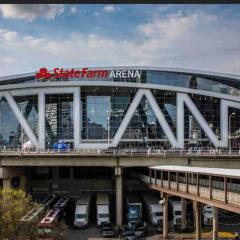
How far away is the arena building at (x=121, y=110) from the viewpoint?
2352 inches

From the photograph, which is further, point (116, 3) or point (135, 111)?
point (135, 111)

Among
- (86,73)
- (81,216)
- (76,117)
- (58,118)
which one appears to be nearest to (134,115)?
(76,117)

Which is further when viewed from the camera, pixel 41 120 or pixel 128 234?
pixel 41 120

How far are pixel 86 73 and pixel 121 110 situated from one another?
6.90 m

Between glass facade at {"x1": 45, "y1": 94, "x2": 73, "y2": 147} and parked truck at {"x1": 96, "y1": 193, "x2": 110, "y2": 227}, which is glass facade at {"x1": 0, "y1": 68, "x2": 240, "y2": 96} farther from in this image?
parked truck at {"x1": 96, "y1": 193, "x2": 110, "y2": 227}

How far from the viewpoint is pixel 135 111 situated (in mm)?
61000

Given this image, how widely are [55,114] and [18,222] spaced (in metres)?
35.2

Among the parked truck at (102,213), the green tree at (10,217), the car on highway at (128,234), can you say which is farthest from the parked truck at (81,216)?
the green tree at (10,217)

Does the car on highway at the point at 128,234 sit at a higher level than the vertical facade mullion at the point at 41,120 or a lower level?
lower

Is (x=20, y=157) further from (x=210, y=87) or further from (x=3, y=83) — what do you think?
(x=210, y=87)

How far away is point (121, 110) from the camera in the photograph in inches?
2420

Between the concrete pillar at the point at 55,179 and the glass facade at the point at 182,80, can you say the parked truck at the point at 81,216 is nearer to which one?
the concrete pillar at the point at 55,179

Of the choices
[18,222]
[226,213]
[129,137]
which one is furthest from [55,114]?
[18,222]

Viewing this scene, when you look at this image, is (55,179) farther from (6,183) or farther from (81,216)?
(81,216)
